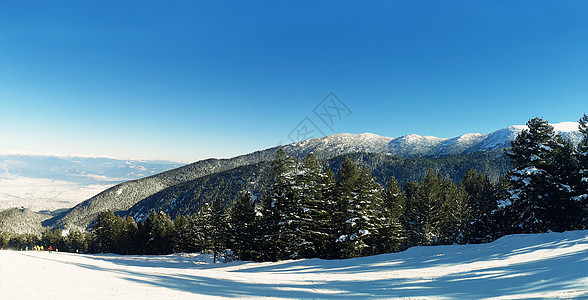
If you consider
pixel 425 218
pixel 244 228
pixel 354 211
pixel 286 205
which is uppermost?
pixel 286 205

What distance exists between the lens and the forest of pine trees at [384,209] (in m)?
23.5

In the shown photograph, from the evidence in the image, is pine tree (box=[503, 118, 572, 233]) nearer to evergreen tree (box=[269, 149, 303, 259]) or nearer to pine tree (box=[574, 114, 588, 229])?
pine tree (box=[574, 114, 588, 229])

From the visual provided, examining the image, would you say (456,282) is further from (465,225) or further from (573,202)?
(465,225)

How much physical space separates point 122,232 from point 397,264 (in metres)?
65.6

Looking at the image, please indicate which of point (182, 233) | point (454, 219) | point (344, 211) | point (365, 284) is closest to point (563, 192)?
point (454, 219)

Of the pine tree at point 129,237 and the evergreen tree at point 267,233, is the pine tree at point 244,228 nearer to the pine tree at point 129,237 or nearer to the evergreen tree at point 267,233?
the evergreen tree at point 267,233

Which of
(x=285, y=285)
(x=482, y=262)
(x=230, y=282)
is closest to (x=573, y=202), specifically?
(x=482, y=262)

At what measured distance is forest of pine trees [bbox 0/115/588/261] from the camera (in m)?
23.5

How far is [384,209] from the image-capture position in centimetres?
3462

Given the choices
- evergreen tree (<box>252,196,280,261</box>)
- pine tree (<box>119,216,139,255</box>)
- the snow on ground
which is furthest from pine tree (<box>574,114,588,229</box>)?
pine tree (<box>119,216,139,255</box>)

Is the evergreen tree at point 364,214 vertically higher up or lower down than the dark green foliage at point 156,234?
higher up

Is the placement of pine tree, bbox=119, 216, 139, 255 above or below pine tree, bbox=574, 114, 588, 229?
below

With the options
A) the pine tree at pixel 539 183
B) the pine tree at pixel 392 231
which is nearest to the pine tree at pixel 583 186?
the pine tree at pixel 539 183

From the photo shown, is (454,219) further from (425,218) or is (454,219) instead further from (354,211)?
(354,211)
